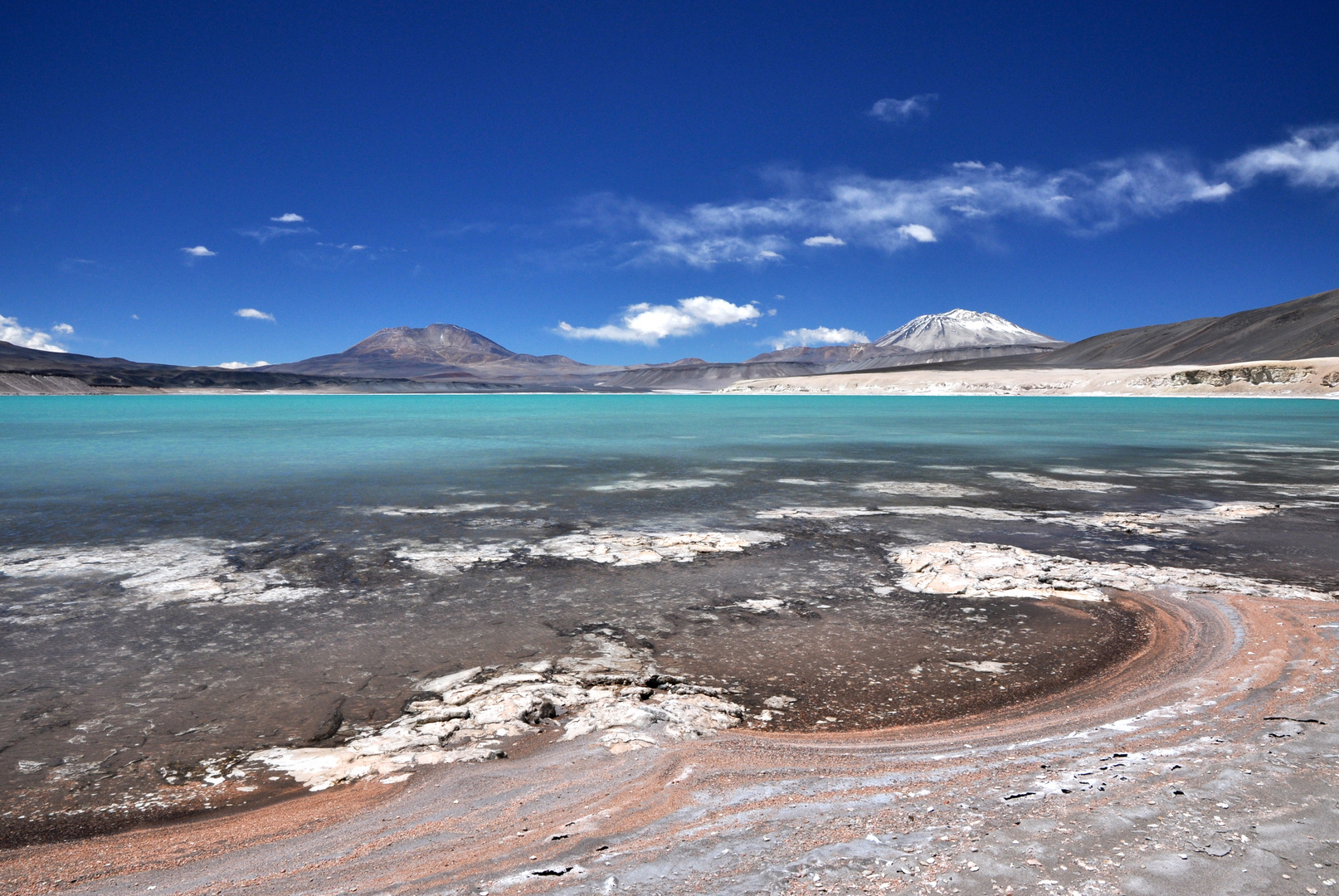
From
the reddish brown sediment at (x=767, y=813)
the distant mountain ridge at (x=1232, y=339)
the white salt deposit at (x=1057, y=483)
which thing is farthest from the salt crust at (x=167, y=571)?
the distant mountain ridge at (x=1232, y=339)

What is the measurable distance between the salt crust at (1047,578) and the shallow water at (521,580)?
0.31 meters

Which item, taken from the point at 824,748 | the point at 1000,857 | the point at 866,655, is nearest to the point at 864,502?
the point at 866,655

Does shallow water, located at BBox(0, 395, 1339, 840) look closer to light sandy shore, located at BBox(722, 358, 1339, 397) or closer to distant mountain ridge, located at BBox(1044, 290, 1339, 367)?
light sandy shore, located at BBox(722, 358, 1339, 397)

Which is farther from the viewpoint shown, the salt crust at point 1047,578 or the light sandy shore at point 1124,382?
the light sandy shore at point 1124,382

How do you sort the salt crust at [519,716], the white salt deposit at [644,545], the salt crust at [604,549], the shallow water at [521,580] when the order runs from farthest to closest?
the white salt deposit at [644,545]
the salt crust at [604,549]
the shallow water at [521,580]
the salt crust at [519,716]

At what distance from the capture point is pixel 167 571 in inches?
284

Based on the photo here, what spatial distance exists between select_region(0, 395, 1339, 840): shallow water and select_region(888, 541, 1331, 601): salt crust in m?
0.31

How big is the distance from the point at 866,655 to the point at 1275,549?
5.79 meters

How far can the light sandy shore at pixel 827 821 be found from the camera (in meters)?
2.54

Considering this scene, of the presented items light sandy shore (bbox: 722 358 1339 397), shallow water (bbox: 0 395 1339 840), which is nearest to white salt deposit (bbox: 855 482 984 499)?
shallow water (bbox: 0 395 1339 840)

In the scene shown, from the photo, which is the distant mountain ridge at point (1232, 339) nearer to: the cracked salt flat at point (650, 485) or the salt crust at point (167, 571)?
the cracked salt flat at point (650, 485)

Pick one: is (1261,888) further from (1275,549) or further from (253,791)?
(1275,549)

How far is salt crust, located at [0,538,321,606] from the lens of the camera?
254 inches

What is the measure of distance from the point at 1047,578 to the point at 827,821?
15.8 ft
